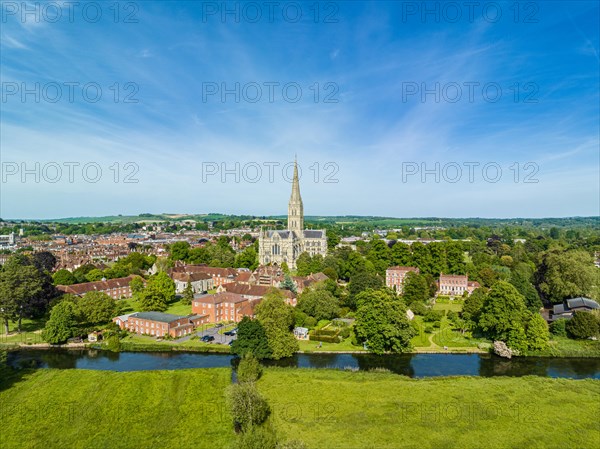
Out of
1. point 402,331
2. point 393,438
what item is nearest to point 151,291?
point 402,331

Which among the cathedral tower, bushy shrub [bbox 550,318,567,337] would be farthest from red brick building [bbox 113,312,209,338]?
the cathedral tower

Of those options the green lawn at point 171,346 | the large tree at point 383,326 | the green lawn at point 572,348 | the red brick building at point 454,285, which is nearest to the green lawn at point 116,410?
the green lawn at point 171,346

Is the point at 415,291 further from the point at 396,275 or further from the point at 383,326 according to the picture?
the point at 383,326

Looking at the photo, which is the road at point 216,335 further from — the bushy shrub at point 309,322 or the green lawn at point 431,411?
the green lawn at point 431,411

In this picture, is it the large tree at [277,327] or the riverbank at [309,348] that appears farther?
the riverbank at [309,348]

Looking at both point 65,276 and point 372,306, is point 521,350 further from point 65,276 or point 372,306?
point 65,276

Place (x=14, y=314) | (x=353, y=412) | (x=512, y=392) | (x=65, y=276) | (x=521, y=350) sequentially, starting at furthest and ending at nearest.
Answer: (x=65, y=276), (x=14, y=314), (x=521, y=350), (x=512, y=392), (x=353, y=412)
